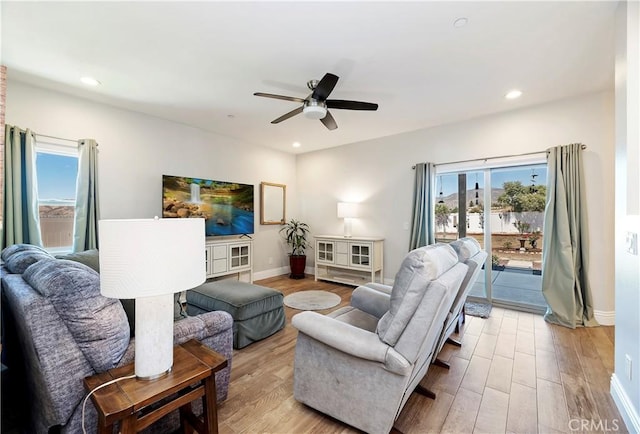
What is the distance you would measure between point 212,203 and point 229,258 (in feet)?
3.07

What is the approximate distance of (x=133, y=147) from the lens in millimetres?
3783

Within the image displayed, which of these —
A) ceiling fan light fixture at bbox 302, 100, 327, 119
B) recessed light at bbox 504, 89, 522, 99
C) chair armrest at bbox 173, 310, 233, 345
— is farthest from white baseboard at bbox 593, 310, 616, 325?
chair armrest at bbox 173, 310, 233, 345

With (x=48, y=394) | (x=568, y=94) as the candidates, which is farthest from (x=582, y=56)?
(x=48, y=394)

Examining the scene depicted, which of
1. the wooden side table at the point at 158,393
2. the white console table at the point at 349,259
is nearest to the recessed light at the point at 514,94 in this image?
the white console table at the point at 349,259

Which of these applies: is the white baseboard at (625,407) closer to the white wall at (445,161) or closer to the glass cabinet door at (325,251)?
the white wall at (445,161)

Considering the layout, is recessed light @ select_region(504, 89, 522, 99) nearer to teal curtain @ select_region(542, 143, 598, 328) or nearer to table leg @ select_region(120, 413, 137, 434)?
teal curtain @ select_region(542, 143, 598, 328)

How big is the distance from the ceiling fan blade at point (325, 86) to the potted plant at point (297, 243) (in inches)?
141

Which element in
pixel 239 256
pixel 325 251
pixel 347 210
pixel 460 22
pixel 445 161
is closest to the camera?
pixel 460 22

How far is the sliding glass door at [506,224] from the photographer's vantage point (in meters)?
3.75

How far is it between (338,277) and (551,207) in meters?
3.44

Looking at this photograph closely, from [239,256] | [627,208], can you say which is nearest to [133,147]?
[239,256]

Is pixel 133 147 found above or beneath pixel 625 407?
above

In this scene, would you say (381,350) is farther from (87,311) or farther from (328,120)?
(328,120)

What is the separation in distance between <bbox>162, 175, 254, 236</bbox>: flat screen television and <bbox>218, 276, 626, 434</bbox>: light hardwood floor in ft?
7.65
